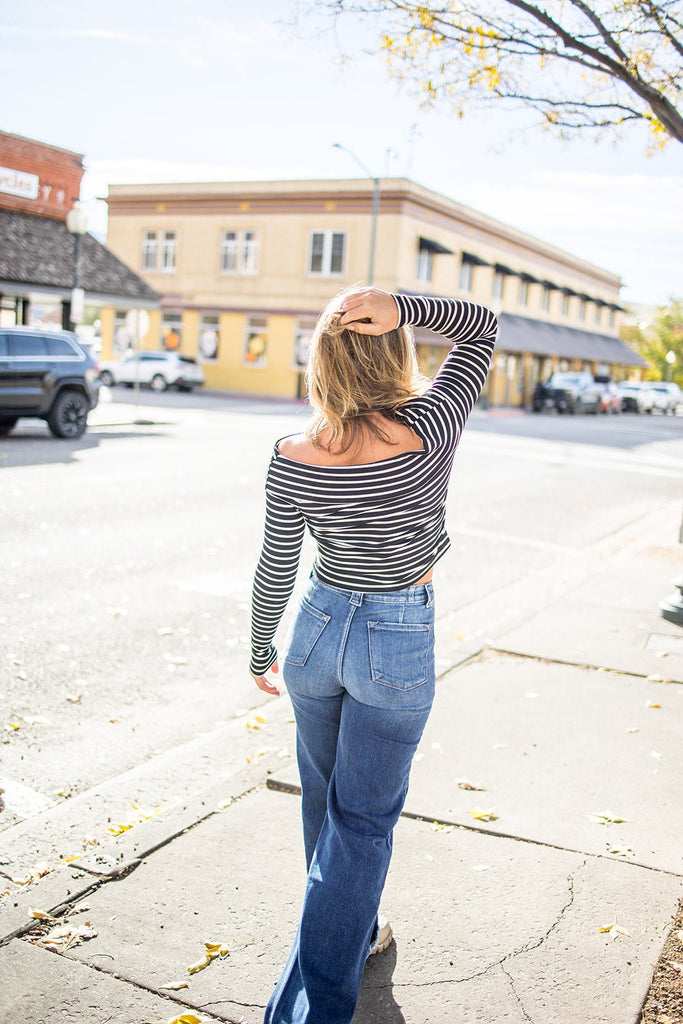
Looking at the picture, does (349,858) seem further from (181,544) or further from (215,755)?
(181,544)

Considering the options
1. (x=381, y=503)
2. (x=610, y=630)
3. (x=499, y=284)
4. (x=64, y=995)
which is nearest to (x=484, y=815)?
(x=64, y=995)

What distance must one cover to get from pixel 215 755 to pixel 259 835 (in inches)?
38.8

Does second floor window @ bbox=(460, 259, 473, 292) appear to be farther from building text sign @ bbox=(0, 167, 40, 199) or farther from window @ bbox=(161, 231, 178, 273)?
building text sign @ bbox=(0, 167, 40, 199)

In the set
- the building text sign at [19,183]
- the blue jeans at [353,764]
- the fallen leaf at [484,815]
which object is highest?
the building text sign at [19,183]

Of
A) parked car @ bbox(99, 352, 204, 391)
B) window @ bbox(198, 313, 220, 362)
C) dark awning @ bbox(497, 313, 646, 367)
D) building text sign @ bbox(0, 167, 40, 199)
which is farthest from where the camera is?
dark awning @ bbox(497, 313, 646, 367)

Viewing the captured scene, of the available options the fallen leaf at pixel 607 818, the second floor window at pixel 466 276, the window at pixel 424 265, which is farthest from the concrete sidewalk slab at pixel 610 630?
the second floor window at pixel 466 276

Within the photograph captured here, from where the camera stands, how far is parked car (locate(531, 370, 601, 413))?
43531 mm

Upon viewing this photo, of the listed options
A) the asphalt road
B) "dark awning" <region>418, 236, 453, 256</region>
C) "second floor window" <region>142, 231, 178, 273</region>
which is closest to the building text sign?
the asphalt road

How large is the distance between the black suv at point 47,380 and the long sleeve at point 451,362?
47.3ft

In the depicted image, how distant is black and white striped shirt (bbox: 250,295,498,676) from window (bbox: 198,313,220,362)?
40888 millimetres

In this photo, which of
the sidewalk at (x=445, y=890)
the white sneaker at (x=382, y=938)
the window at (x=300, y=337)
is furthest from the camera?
the window at (x=300, y=337)

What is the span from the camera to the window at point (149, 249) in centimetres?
4362

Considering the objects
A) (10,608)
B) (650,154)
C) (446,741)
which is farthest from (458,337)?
(10,608)

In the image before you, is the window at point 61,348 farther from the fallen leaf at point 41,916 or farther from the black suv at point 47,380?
the fallen leaf at point 41,916
